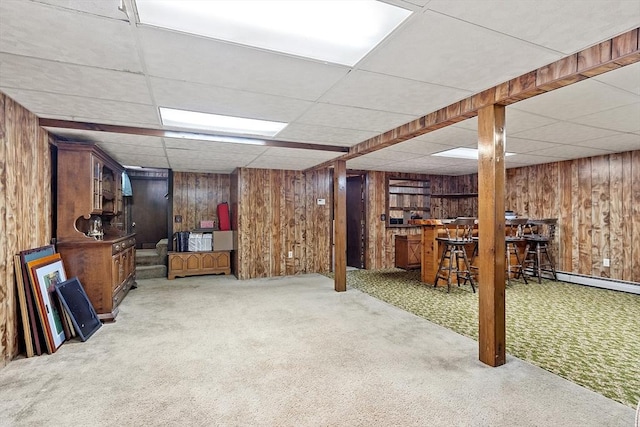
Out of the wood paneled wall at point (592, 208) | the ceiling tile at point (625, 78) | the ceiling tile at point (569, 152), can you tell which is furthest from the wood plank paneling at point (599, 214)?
the ceiling tile at point (625, 78)

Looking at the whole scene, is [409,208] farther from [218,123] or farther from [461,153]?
[218,123]

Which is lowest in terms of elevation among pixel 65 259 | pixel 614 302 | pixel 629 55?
pixel 614 302

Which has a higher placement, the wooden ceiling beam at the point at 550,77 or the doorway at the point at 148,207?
the wooden ceiling beam at the point at 550,77

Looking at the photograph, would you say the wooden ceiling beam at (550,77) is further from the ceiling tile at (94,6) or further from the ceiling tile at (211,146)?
the ceiling tile at (94,6)

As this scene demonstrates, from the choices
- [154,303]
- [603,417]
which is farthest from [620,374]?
[154,303]

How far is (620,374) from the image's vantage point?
2365 millimetres

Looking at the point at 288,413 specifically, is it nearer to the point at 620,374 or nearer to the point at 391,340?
the point at 391,340

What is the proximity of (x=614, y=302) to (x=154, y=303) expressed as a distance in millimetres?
6225

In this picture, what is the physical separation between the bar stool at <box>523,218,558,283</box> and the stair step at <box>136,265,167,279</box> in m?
6.64

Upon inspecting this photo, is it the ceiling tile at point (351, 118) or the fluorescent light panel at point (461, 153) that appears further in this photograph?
the fluorescent light panel at point (461, 153)

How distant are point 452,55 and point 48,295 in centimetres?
393

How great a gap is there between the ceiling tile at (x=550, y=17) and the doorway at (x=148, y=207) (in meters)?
7.80

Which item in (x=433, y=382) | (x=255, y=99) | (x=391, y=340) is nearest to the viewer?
(x=433, y=382)

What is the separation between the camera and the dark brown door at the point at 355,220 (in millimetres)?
7191
